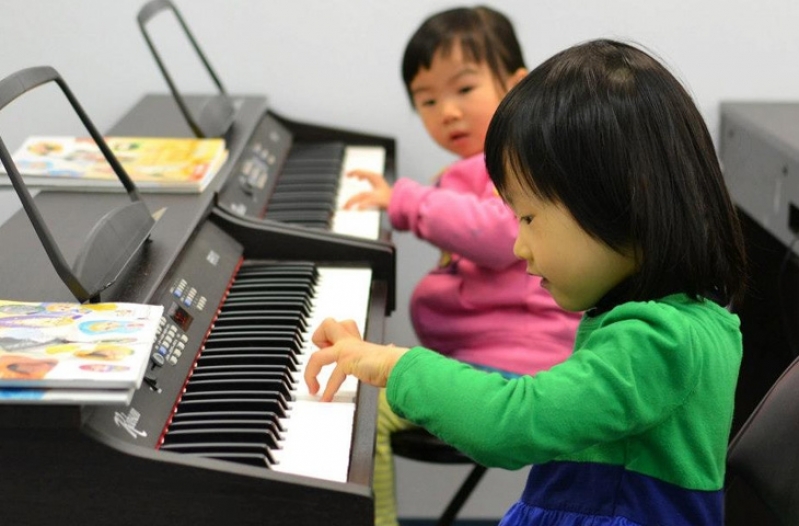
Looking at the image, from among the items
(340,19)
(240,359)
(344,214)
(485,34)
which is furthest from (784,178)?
(240,359)

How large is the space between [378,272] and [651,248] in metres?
0.83

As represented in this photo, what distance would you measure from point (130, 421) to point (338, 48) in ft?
5.41

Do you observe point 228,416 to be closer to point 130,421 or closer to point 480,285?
point 130,421

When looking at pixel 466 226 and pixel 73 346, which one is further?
pixel 466 226

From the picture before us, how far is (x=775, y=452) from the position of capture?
156cm

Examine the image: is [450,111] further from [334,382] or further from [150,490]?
[150,490]

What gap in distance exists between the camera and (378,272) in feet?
6.87

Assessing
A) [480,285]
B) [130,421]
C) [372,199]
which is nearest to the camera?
[130,421]

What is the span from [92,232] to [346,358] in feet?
1.31

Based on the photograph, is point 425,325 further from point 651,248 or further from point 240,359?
point 651,248

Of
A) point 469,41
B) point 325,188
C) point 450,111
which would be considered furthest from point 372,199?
point 469,41

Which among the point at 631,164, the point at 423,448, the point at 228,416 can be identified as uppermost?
the point at 631,164

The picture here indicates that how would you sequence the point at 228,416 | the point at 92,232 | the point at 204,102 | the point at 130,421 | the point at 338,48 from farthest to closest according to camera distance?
1. the point at 338,48
2. the point at 204,102
3. the point at 92,232
4. the point at 228,416
5. the point at 130,421

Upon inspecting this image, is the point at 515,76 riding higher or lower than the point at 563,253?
lower
